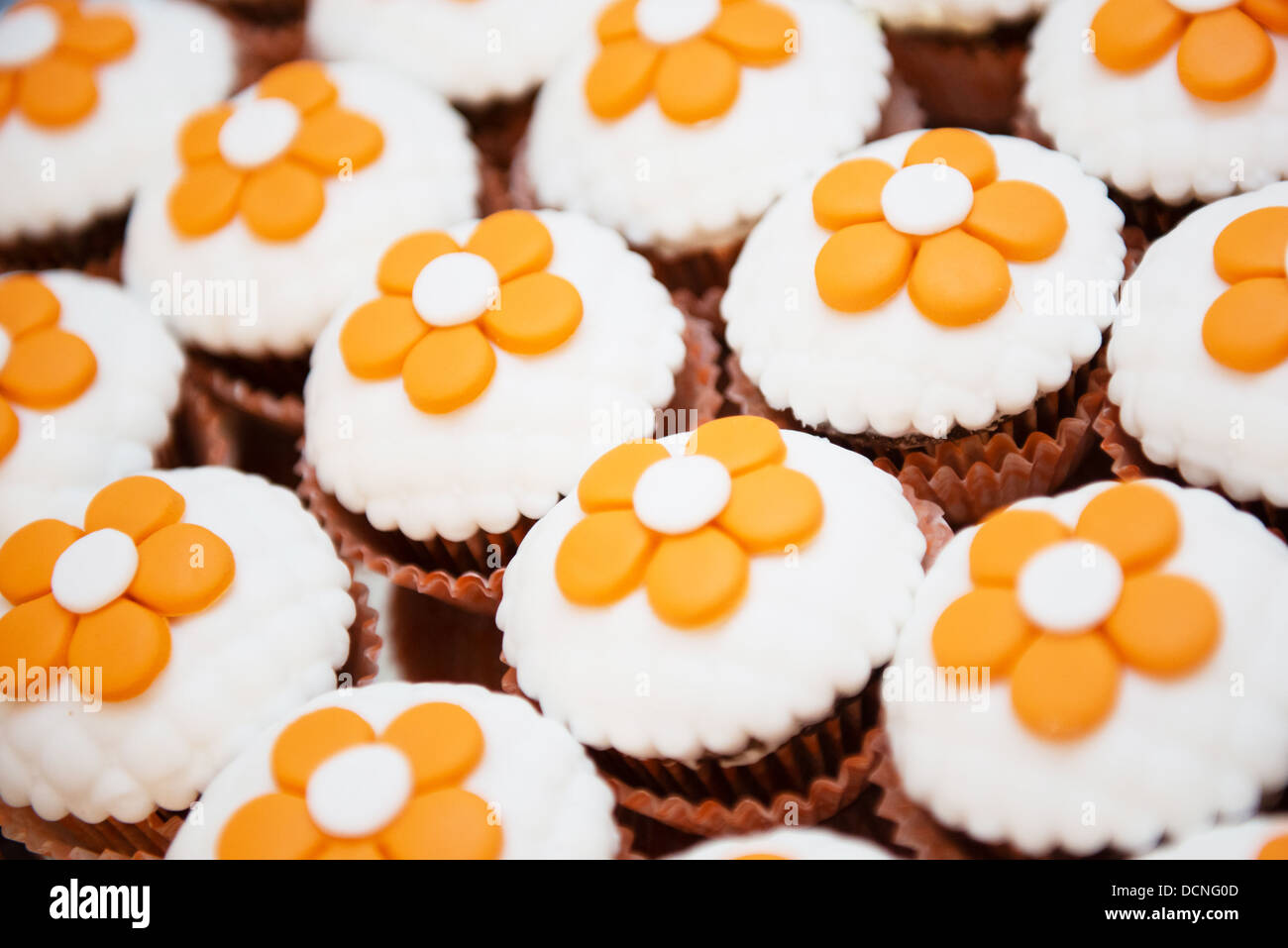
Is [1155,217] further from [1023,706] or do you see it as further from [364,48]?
[364,48]

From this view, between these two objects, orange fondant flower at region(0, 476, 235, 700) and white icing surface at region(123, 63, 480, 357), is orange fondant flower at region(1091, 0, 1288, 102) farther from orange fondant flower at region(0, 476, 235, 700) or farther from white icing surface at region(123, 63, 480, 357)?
orange fondant flower at region(0, 476, 235, 700)

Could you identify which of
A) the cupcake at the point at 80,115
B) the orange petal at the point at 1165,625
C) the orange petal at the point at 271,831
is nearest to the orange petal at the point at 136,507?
the orange petal at the point at 271,831

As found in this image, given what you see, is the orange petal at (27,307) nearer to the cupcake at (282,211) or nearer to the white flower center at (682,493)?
the cupcake at (282,211)

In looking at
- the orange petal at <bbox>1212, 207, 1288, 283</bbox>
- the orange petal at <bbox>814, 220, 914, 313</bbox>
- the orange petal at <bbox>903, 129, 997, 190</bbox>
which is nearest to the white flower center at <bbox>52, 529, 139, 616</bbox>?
the orange petal at <bbox>814, 220, 914, 313</bbox>

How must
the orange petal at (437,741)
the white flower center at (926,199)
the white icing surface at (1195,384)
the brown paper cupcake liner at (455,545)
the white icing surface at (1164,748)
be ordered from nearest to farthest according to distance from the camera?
the white icing surface at (1164,748), the orange petal at (437,741), the white icing surface at (1195,384), the white flower center at (926,199), the brown paper cupcake liner at (455,545)

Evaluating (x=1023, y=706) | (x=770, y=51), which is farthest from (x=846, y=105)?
(x=1023, y=706)
